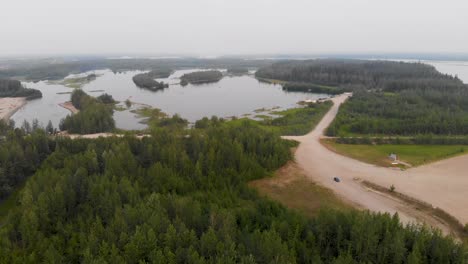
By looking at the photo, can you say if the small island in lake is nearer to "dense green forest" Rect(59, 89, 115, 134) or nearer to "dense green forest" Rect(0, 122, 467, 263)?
"dense green forest" Rect(59, 89, 115, 134)

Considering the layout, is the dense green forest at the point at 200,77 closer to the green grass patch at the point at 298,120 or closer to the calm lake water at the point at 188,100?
the calm lake water at the point at 188,100

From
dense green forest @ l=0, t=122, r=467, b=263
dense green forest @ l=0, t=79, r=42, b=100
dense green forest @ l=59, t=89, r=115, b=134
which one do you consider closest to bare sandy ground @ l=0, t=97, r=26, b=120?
dense green forest @ l=0, t=79, r=42, b=100

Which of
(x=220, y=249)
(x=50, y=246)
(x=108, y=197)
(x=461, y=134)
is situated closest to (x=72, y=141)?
(x=108, y=197)

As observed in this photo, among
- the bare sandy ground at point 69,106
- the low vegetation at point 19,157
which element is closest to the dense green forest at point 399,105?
the low vegetation at point 19,157

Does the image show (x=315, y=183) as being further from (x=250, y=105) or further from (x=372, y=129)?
(x=250, y=105)

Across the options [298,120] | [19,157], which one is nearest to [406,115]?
[298,120]
